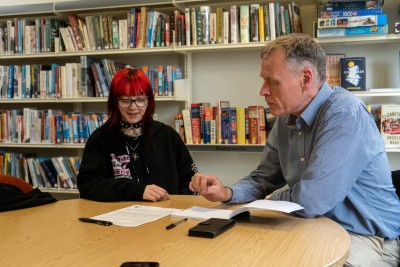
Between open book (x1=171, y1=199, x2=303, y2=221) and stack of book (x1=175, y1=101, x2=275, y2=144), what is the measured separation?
1677mm

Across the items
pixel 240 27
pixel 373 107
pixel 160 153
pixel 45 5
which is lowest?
pixel 160 153

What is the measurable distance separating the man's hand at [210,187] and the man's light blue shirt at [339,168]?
86mm

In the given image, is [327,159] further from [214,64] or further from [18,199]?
[214,64]

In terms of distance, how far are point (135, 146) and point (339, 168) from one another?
1145mm

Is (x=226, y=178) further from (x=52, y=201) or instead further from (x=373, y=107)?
(x=52, y=201)

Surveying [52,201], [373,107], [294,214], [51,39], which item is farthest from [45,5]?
[294,214]

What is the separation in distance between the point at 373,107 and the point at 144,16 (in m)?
1.79

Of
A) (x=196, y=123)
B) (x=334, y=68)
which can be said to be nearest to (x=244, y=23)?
(x=334, y=68)

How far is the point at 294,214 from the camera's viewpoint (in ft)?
4.88

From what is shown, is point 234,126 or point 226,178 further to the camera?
point 226,178

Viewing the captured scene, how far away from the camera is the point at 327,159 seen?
1.41m

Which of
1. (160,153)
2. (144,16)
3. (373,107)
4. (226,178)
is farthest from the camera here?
(226,178)

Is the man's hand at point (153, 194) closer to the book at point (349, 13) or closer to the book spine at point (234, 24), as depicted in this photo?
the book spine at point (234, 24)

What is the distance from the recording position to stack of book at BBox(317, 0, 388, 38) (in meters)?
2.84
